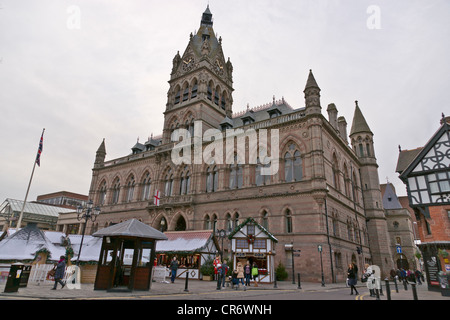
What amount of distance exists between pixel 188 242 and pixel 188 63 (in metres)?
27.3

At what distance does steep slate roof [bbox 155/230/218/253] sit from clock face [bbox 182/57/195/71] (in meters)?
24.7

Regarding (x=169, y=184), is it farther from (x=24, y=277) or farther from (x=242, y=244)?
(x=24, y=277)

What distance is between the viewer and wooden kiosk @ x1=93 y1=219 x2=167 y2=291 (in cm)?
1253

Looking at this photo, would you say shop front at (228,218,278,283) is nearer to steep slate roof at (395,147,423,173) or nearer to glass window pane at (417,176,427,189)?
glass window pane at (417,176,427,189)

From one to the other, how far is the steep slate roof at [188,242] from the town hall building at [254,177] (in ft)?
6.67

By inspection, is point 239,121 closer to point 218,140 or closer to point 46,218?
point 218,140

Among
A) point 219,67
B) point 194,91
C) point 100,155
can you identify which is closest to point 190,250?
point 194,91

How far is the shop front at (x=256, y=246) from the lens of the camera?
20.8m

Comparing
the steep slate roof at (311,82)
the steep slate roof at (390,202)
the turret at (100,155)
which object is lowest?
the steep slate roof at (390,202)

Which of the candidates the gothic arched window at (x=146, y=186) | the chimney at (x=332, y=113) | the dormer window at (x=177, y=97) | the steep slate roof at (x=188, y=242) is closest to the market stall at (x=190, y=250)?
the steep slate roof at (x=188, y=242)

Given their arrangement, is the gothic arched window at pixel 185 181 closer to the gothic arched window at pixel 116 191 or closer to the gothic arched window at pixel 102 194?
the gothic arched window at pixel 116 191

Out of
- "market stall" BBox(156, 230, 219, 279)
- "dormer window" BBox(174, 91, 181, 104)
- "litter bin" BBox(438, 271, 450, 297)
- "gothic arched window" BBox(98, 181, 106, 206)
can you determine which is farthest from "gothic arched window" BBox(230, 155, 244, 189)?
"gothic arched window" BBox(98, 181, 106, 206)
